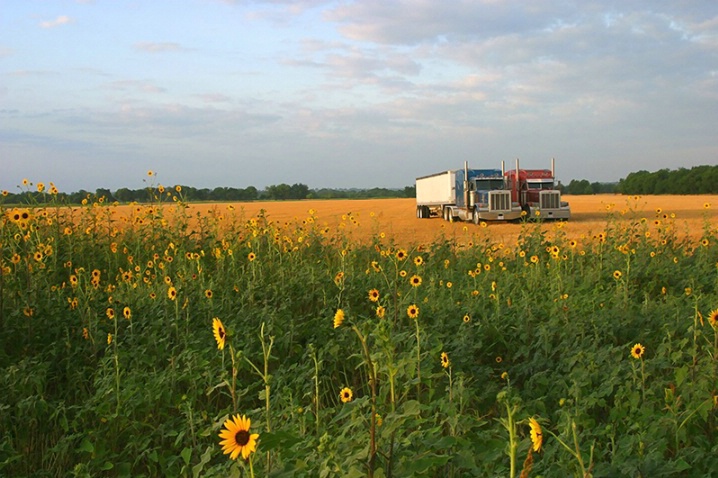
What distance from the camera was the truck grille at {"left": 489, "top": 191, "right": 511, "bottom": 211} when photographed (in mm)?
27078

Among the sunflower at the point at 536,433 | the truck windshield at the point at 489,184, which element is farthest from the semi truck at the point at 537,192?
the sunflower at the point at 536,433

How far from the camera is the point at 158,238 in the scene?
9.77 metres

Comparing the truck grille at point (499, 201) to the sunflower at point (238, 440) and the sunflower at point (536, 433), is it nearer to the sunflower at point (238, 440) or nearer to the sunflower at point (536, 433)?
the sunflower at point (536, 433)

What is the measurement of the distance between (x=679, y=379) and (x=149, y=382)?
3.68 metres

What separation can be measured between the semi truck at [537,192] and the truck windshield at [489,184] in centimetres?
55

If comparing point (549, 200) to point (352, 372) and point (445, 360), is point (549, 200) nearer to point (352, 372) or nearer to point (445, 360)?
point (352, 372)

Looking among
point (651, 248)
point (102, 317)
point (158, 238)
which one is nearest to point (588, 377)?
→ point (102, 317)

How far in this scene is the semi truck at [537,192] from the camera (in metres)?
28.7

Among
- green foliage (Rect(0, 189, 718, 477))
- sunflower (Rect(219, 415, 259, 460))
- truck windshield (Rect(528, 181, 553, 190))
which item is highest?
truck windshield (Rect(528, 181, 553, 190))

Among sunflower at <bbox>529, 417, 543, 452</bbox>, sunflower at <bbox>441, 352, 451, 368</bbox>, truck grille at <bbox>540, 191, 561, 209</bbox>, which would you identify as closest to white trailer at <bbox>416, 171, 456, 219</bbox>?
truck grille at <bbox>540, 191, 561, 209</bbox>

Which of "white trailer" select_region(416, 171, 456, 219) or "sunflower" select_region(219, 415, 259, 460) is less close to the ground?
"white trailer" select_region(416, 171, 456, 219)

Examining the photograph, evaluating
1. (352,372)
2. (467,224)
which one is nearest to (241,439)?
(352,372)

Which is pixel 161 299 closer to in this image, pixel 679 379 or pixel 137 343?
pixel 137 343

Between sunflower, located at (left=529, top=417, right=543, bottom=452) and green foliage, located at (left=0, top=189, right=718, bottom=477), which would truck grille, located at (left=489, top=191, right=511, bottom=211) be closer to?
green foliage, located at (left=0, top=189, right=718, bottom=477)
